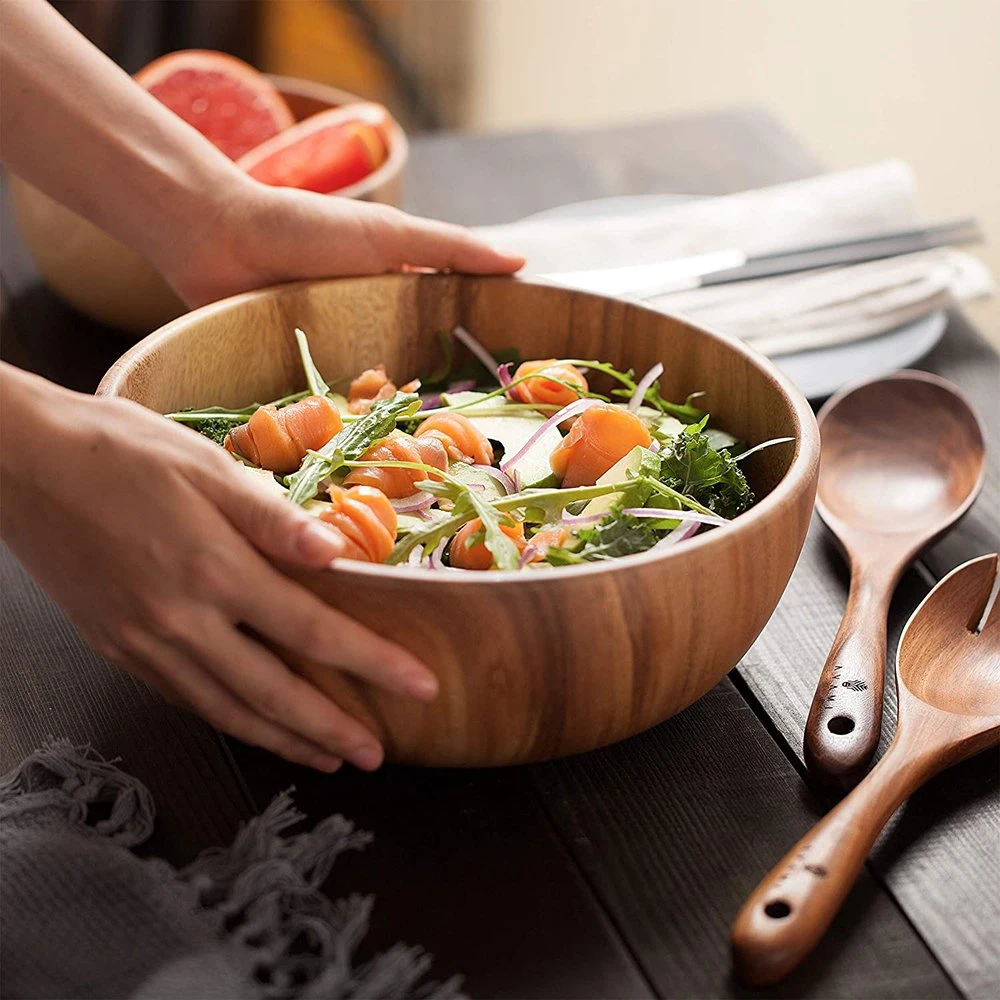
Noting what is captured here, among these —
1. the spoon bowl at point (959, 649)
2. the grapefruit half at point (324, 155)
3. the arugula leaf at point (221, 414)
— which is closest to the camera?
the spoon bowl at point (959, 649)

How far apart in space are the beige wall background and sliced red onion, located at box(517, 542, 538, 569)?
1895 mm

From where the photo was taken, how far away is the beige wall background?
2562 millimetres

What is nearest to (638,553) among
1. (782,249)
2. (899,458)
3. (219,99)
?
(899,458)

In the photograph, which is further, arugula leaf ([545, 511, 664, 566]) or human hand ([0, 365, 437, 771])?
arugula leaf ([545, 511, 664, 566])

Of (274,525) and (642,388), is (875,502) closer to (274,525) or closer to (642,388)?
(642,388)

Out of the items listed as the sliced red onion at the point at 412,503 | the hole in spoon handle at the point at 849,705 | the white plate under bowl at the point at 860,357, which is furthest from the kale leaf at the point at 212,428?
the white plate under bowl at the point at 860,357

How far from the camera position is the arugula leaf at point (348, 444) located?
98 centimetres

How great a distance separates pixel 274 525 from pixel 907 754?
0.46m

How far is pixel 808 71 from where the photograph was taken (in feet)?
9.91

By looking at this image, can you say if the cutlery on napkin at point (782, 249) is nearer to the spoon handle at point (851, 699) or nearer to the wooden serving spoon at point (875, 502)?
the wooden serving spoon at point (875, 502)

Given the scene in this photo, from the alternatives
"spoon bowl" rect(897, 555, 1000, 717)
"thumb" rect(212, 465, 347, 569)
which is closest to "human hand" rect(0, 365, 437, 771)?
"thumb" rect(212, 465, 347, 569)

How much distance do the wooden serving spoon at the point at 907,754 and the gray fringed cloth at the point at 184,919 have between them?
0.19 meters

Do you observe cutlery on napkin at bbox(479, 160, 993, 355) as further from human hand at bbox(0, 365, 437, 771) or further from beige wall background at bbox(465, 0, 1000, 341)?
beige wall background at bbox(465, 0, 1000, 341)

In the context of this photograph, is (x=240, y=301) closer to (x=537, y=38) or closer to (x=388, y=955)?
(x=388, y=955)
